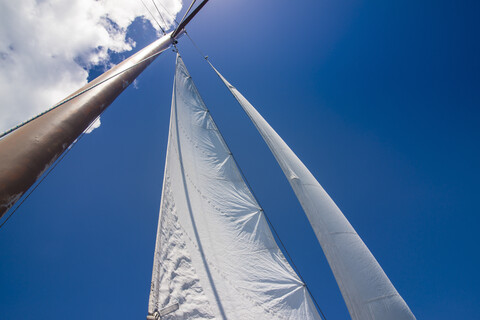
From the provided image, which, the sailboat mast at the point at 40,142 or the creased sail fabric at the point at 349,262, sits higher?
the sailboat mast at the point at 40,142

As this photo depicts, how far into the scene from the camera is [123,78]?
8.62 feet

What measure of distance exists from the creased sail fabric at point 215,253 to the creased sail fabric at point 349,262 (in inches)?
46.4

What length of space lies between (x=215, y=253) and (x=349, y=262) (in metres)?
1.82

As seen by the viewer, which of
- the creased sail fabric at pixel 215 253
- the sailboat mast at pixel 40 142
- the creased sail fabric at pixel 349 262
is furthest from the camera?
the creased sail fabric at pixel 215 253

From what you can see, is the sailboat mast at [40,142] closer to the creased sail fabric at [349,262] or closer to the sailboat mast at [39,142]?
the sailboat mast at [39,142]

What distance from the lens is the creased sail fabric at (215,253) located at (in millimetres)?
2236

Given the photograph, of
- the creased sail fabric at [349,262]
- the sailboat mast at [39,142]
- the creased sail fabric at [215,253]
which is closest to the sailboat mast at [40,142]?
the sailboat mast at [39,142]

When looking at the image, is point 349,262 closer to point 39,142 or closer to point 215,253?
point 215,253

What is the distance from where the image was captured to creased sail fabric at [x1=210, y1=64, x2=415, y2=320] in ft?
4.98

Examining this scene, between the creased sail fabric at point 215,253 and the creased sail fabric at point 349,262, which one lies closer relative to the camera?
the creased sail fabric at point 349,262

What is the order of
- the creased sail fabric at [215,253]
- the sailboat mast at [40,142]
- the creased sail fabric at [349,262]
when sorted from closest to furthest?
the sailboat mast at [40,142], the creased sail fabric at [349,262], the creased sail fabric at [215,253]

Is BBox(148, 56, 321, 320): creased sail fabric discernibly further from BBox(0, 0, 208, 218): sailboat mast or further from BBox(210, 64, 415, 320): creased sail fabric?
BBox(0, 0, 208, 218): sailboat mast

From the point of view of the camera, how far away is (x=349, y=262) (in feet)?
5.69

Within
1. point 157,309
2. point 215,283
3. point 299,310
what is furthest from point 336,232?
point 157,309
